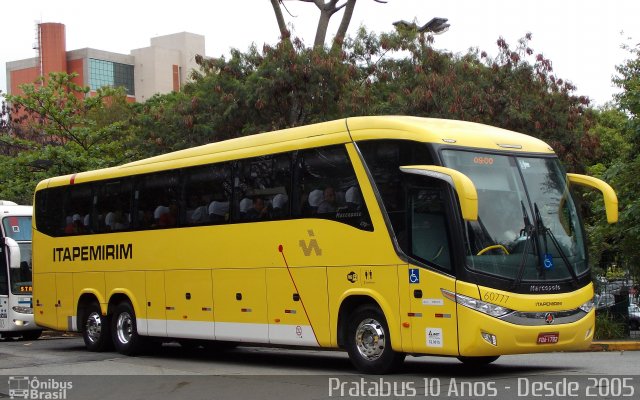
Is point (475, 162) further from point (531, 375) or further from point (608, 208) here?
point (531, 375)

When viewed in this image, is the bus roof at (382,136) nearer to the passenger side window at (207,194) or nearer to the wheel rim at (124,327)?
the passenger side window at (207,194)

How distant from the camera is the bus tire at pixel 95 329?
62.0 feet

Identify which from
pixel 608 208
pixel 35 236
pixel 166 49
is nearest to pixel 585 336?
pixel 608 208

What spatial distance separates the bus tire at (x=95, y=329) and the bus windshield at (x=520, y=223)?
9491 millimetres

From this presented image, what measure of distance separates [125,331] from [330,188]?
6907mm

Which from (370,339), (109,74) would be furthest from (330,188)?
(109,74)

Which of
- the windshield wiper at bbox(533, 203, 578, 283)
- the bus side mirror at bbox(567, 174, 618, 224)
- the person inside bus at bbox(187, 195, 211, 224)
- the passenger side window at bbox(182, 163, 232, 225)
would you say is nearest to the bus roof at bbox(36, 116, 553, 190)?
the passenger side window at bbox(182, 163, 232, 225)

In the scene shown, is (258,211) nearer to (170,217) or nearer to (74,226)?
(170,217)

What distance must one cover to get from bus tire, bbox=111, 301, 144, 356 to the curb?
29.3ft

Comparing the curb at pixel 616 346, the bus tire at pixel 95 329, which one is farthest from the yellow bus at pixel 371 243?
the curb at pixel 616 346

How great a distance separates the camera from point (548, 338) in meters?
12.1

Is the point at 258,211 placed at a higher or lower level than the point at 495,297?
higher

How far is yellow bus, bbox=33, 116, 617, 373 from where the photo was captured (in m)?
12.0

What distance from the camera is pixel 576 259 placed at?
12750 millimetres
